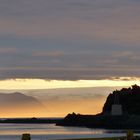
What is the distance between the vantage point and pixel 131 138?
6247cm

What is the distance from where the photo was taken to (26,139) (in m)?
51.2

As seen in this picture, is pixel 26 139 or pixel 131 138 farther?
pixel 131 138

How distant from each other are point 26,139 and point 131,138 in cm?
1437
